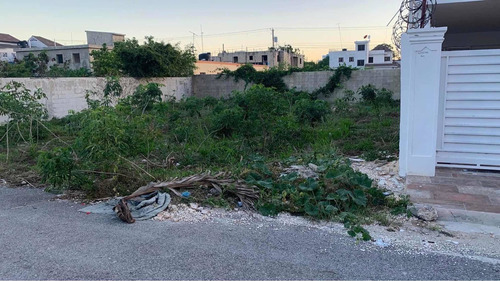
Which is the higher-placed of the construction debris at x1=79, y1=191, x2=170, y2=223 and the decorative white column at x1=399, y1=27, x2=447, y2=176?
the decorative white column at x1=399, y1=27, x2=447, y2=176

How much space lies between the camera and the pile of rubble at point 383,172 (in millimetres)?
4812

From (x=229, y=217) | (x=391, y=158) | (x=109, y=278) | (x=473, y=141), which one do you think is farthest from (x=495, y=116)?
(x=109, y=278)

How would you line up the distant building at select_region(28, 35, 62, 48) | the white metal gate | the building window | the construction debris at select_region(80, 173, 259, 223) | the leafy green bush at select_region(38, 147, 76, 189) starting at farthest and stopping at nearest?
the distant building at select_region(28, 35, 62, 48), the building window, the white metal gate, the leafy green bush at select_region(38, 147, 76, 189), the construction debris at select_region(80, 173, 259, 223)

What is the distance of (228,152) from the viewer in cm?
647

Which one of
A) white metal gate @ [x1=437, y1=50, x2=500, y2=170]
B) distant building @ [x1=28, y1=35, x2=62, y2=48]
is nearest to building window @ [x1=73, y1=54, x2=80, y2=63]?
distant building @ [x1=28, y1=35, x2=62, y2=48]

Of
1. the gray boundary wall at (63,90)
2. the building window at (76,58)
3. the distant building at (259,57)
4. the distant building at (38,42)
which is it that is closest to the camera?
the gray boundary wall at (63,90)

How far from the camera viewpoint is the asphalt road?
2.82m

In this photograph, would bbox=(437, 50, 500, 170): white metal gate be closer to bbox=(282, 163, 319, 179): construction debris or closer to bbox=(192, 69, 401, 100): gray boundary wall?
bbox=(282, 163, 319, 179): construction debris

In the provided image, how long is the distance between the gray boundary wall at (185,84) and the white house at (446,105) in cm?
841

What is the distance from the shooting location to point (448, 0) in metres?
5.41

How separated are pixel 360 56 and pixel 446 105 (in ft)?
175

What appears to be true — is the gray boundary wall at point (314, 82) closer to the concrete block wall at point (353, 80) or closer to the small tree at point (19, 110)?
the concrete block wall at point (353, 80)

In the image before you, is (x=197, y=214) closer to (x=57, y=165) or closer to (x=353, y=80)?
(x=57, y=165)

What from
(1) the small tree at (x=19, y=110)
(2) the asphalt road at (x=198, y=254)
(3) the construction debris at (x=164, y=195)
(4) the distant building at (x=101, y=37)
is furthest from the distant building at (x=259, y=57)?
(2) the asphalt road at (x=198, y=254)
